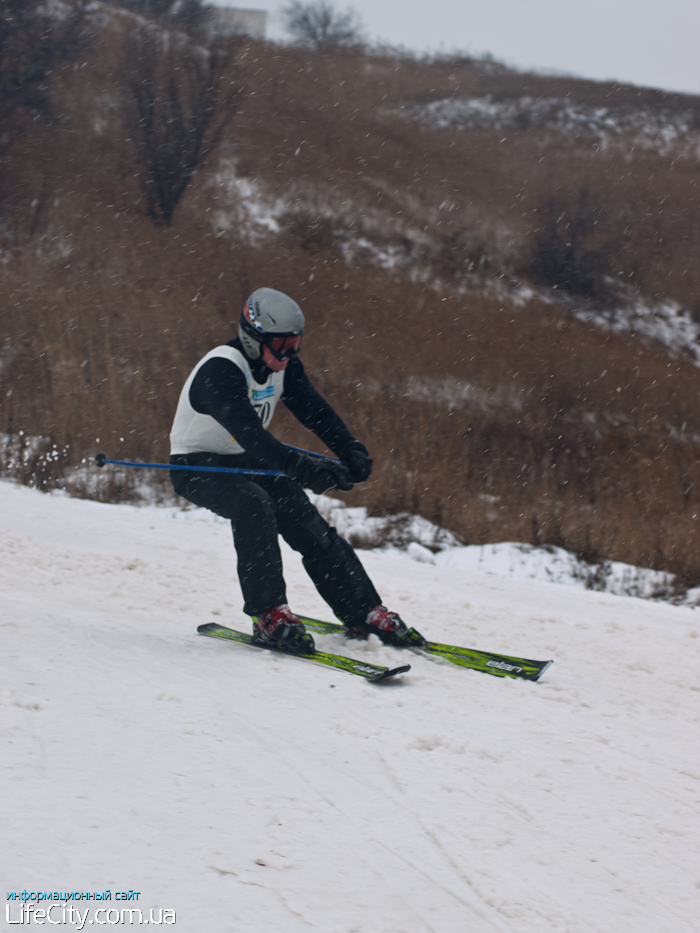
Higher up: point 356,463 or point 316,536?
point 356,463

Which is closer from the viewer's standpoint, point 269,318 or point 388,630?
point 269,318

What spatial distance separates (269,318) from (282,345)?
0.14 m

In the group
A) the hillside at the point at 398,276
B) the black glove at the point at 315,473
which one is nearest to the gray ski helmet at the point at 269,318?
the black glove at the point at 315,473

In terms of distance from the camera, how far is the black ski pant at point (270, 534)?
3.71 meters

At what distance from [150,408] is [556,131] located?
26.1m

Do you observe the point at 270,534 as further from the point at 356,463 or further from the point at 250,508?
the point at 356,463

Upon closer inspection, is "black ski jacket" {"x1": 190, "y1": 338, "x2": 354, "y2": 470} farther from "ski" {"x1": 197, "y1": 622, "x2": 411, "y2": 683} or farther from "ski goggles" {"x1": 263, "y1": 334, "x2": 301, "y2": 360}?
"ski" {"x1": 197, "y1": 622, "x2": 411, "y2": 683}

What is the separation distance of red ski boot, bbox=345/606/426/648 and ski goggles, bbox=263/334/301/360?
1302mm

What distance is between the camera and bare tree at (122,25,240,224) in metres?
18.7

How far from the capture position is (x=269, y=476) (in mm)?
4047

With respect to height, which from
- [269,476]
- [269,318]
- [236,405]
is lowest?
[269,476]

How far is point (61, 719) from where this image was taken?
259cm

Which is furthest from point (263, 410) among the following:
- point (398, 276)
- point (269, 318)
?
point (398, 276)

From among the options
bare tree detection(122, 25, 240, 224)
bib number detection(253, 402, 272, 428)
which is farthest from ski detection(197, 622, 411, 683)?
bare tree detection(122, 25, 240, 224)
